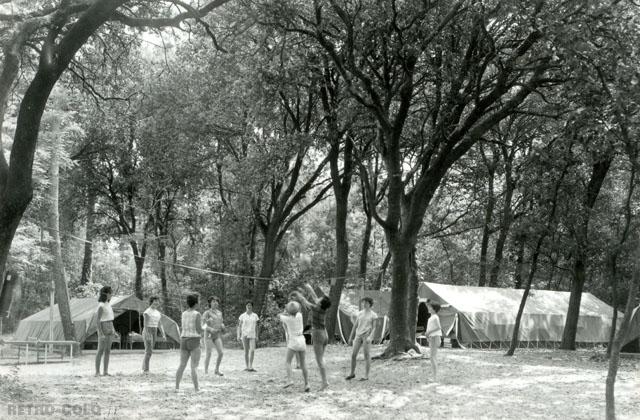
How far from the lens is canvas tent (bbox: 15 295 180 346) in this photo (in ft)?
77.4

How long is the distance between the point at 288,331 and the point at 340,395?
1420 millimetres

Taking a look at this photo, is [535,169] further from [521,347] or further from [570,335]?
[521,347]

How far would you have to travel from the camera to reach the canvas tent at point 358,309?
27.0m

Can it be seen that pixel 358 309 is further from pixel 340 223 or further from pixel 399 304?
pixel 399 304

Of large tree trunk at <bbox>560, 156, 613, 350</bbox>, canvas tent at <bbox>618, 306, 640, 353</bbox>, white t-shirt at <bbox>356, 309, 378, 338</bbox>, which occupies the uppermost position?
large tree trunk at <bbox>560, 156, 613, 350</bbox>

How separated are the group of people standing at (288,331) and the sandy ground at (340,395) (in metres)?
0.38

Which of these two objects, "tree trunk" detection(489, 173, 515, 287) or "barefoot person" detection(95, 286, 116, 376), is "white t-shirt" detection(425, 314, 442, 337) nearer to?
"barefoot person" detection(95, 286, 116, 376)

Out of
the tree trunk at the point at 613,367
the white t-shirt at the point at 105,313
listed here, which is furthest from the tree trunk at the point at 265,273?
the tree trunk at the point at 613,367

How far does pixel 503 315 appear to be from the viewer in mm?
26438

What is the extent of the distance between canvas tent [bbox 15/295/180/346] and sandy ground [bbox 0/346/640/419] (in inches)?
359

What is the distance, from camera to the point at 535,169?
62.9ft

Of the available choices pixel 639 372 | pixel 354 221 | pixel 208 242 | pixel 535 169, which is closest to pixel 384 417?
pixel 639 372

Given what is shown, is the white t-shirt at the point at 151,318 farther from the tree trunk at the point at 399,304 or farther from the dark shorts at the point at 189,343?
the tree trunk at the point at 399,304

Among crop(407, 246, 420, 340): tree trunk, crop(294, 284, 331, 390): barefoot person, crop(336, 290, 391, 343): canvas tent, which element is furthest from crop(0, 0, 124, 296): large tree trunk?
crop(336, 290, 391, 343): canvas tent
